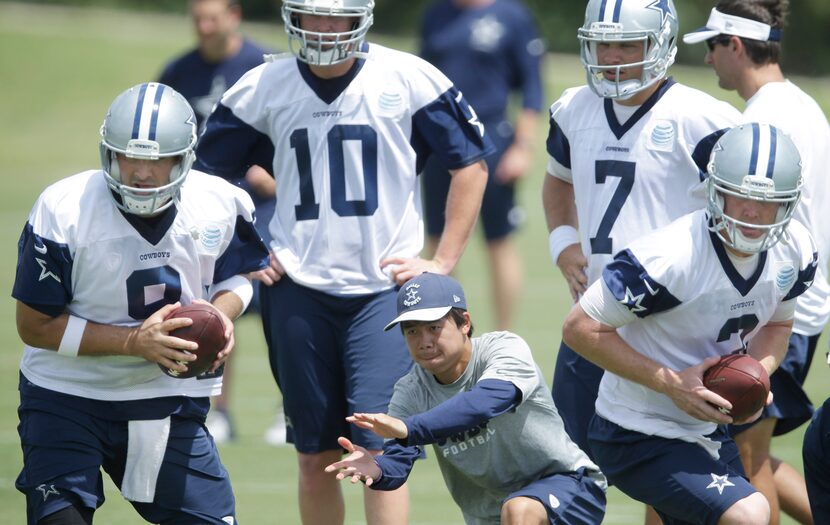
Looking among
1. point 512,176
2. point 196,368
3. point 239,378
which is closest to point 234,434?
point 239,378

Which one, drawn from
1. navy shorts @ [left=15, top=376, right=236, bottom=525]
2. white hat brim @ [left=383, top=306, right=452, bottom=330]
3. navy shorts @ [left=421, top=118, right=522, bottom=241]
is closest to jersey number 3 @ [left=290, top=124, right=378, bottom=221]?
white hat brim @ [left=383, top=306, right=452, bottom=330]

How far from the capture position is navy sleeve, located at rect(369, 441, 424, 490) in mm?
4504

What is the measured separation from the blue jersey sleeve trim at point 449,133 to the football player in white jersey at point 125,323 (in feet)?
3.14

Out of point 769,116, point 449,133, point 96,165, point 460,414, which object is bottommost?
point 96,165

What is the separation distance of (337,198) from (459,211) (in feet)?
1.79

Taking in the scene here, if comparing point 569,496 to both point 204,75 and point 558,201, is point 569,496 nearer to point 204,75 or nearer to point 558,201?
point 558,201

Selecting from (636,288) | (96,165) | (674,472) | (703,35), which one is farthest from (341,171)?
(96,165)

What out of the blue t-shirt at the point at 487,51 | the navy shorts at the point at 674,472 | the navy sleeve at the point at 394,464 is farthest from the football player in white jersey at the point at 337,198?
the blue t-shirt at the point at 487,51

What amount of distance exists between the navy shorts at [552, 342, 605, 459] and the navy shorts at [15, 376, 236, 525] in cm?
143

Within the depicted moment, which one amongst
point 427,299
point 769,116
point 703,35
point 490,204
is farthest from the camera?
point 490,204

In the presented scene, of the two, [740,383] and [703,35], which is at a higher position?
[703,35]

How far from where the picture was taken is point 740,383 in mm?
4383

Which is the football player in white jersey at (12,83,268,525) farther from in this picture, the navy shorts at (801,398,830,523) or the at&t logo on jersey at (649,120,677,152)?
the navy shorts at (801,398,830,523)

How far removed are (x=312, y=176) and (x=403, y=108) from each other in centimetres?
45
